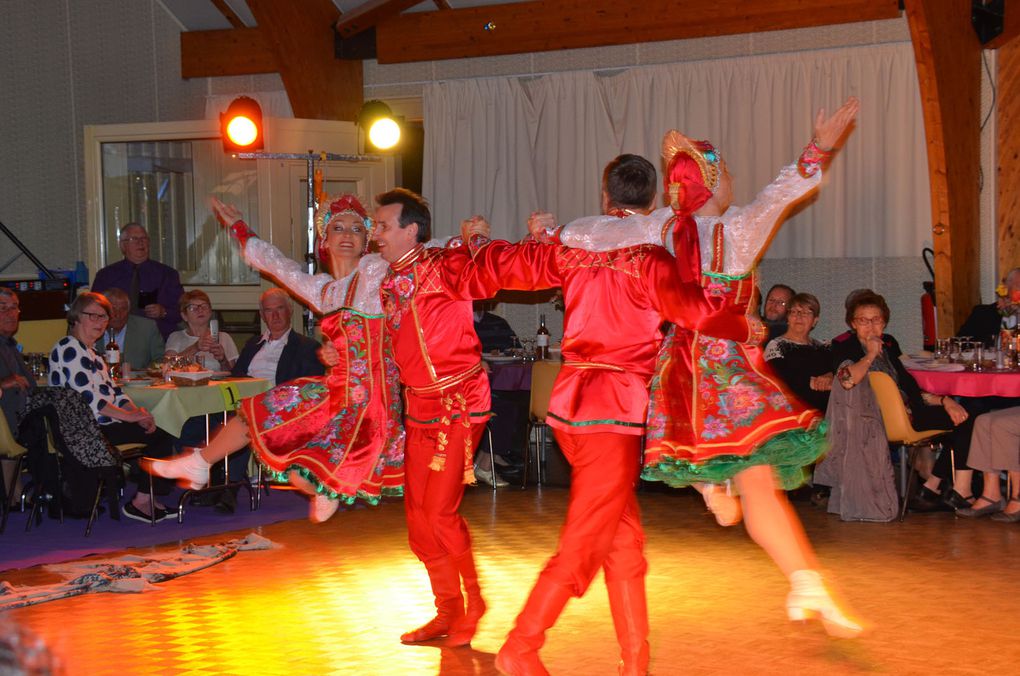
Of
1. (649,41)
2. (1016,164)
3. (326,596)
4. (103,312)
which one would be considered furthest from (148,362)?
(1016,164)

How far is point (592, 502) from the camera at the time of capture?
11.7 feet

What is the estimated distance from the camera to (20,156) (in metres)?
10.2

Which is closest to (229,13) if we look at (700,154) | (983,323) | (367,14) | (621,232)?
(367,14)

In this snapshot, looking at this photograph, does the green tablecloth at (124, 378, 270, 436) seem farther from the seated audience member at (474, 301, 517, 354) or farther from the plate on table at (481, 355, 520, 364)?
the seated audience member at (474, 301, 517, 354)

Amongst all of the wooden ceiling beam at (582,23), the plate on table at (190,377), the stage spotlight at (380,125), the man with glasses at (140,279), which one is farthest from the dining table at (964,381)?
the man with glasses at (140,279)

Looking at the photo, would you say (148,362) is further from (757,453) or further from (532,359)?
(757,453)

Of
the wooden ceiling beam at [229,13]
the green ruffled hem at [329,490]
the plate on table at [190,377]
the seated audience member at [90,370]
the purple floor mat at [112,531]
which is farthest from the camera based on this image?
the wooden ceiling beam at [229,13]

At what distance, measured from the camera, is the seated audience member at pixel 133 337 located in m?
8.02

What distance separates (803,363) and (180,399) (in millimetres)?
3427

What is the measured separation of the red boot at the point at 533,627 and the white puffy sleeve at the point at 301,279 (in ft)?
4.63

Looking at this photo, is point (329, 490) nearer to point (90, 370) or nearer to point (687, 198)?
point (687, 198)

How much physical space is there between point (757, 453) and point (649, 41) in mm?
6785

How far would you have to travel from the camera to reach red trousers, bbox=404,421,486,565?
4180 millimetres

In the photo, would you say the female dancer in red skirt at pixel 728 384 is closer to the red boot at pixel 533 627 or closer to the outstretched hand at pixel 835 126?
the outstretched hand at pixel 835 126
